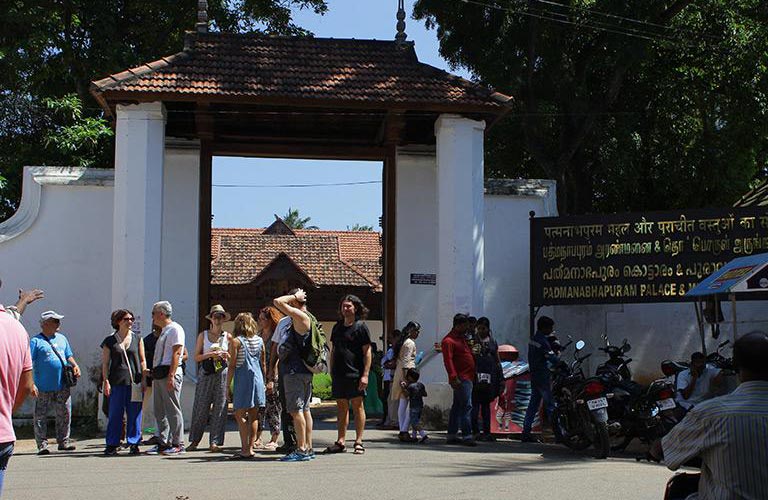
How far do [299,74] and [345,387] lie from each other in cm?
680

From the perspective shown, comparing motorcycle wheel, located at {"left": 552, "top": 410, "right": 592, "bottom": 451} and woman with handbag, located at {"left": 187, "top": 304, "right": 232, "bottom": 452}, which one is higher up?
woman with handbag, located at {"left": 187, "top": 304, "right": 232, "bottom": 452}

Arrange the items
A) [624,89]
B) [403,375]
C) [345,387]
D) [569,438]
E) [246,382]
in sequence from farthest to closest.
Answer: [624,89]
[403,375]
[569,438]
[345,387]
[246,382]

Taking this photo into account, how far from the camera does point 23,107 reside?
945 inches

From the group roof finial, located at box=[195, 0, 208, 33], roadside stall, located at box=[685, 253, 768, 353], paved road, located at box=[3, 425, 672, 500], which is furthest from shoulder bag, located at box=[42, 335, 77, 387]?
roadside stall, located at box=[685, 253, 768, 353]

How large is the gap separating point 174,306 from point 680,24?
47.1ft

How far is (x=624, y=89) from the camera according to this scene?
87.8 ft

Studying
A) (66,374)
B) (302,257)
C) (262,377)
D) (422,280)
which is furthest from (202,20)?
(302,257)

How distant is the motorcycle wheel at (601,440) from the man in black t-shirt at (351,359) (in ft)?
9.26

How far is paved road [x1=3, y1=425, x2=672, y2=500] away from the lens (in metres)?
9.41

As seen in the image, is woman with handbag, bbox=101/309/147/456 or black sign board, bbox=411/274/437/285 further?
black sign board, bbox=411/274/437/285

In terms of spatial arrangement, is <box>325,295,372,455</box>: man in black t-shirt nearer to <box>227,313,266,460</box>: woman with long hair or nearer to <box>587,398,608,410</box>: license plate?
<box>227,313,266,460</box>: woman with long hair

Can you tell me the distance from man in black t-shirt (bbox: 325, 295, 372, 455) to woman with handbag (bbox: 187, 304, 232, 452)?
1.45 meters

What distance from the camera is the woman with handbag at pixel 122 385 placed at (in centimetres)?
1250

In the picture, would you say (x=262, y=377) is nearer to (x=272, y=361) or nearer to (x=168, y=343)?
(x=272, y=361)
